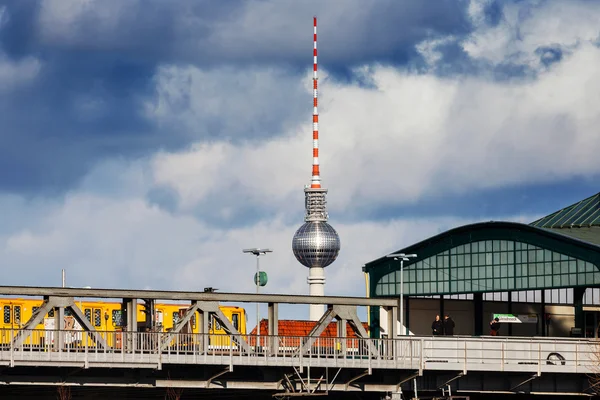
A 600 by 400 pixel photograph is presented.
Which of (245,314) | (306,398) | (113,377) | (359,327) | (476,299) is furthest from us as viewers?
(476,299)

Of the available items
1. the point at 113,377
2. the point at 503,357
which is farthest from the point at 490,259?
the point at 113,377

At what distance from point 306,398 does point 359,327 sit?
779 centimetres

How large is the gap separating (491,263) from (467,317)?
7483 mm

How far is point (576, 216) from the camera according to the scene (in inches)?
3755

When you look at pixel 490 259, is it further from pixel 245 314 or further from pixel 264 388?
pixel 264 388

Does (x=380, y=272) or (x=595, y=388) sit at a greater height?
(x=380, y=272)

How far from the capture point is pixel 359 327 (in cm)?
6234

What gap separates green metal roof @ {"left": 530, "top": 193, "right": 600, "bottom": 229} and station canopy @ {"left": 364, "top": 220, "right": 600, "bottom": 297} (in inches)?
20.0

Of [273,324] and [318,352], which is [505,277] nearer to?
[273,324]

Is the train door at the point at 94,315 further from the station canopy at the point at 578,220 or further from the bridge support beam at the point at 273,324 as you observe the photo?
the station canopy at the point at 578,220

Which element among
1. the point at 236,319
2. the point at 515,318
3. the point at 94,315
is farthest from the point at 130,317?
the point at 515,318

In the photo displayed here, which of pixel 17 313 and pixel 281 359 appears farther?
pixel 17 313

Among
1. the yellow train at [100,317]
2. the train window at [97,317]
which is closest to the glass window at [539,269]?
the yellow train at [100,317]

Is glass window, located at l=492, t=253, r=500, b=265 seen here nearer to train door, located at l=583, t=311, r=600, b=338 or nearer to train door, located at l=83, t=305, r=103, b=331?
train door, located at l=583, t=311, r=600, b=338
